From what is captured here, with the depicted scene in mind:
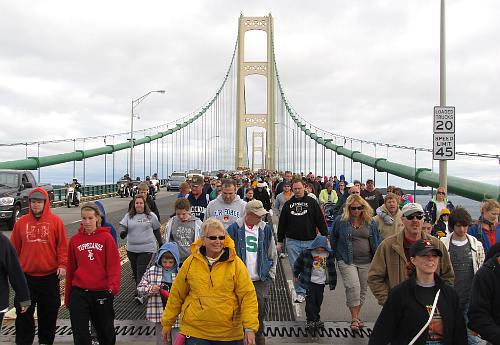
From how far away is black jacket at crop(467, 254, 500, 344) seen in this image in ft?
10.7

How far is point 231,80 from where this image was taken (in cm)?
9256

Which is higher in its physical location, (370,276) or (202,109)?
(202,109)

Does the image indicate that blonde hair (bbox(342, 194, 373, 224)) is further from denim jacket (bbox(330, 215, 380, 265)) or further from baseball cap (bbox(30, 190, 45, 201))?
baseball cap (bbox(30, 190, 45, 201))

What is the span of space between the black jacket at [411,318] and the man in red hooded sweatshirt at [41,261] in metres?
3.41

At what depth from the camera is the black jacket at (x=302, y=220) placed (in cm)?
771

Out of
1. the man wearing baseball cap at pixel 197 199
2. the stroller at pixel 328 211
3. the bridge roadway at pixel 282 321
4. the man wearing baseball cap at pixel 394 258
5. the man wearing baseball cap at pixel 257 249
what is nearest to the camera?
the man wearing baseball cap at pixel 394 258

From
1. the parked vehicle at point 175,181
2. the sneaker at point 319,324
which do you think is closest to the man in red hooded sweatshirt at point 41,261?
the sneaker at point 319,324

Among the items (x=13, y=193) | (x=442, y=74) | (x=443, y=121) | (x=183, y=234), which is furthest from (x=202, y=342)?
(x=13, y=193)

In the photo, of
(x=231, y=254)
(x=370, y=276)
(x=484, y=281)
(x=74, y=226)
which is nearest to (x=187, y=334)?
(x=231, y=254)

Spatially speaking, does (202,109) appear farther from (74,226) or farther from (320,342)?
(320,342)

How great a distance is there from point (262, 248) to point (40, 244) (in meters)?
2.19

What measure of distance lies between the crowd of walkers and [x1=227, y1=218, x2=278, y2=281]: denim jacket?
11mm

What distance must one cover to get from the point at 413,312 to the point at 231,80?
9086cm

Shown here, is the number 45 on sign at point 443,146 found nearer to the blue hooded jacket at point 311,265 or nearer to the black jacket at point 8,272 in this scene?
the blue hooded jacket at point 311,265
